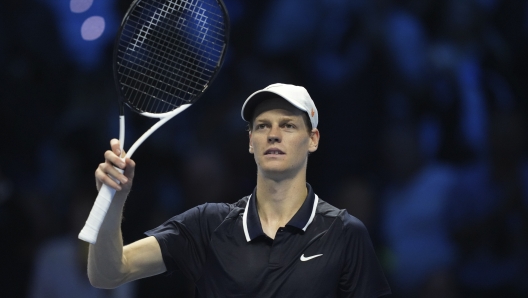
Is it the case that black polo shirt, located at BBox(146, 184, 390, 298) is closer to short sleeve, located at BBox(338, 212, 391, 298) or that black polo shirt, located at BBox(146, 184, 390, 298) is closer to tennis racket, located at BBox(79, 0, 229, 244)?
short sleeve, located at BBox(338, 212, 391, 298)

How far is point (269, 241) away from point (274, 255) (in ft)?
0.20

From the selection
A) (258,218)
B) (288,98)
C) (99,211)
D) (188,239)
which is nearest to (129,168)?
(99,211)

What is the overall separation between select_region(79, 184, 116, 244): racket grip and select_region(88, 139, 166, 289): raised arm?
0.03 m

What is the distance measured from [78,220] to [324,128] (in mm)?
1694

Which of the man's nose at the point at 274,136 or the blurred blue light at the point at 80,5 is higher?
the blurred blue light at the point at 80,5

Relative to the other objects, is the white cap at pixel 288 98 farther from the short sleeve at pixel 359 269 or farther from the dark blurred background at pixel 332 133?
the dark blurred background at pixel 332 133

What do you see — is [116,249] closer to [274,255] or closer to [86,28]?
[274,255]

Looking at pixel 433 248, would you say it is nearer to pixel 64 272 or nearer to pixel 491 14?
pixel 491 14

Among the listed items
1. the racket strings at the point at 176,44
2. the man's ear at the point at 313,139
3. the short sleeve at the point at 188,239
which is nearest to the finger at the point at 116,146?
the short sleeve at the point at 188,239

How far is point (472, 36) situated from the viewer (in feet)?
15.7

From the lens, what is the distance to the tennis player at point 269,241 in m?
2.36

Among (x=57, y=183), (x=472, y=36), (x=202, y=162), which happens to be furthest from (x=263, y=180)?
(x=472, y=36)

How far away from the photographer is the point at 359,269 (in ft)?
7.94

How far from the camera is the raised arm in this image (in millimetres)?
2199
